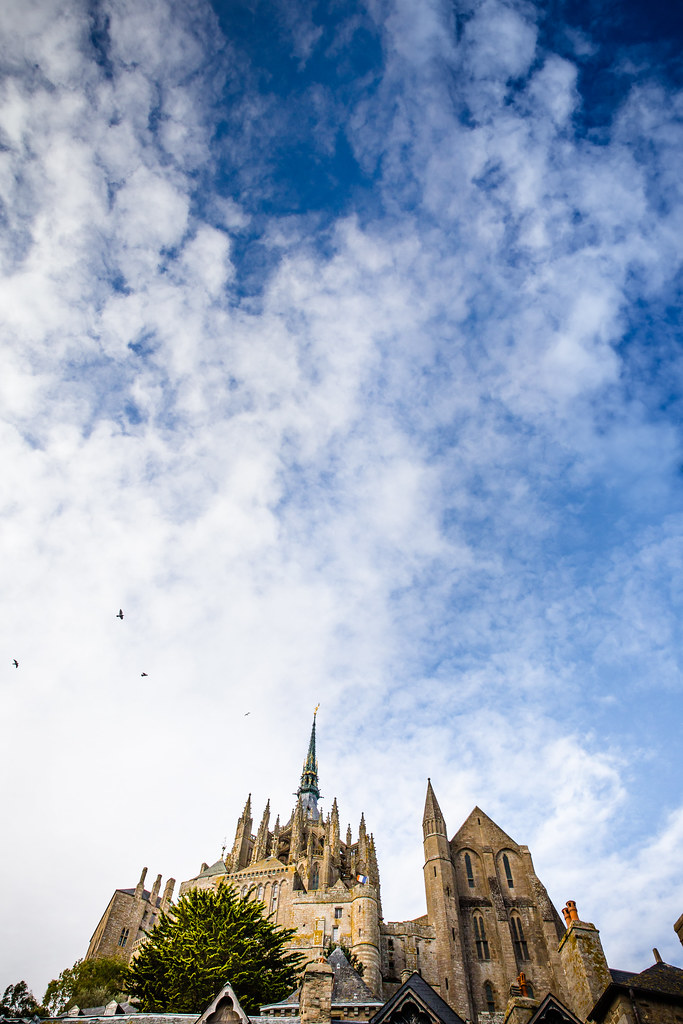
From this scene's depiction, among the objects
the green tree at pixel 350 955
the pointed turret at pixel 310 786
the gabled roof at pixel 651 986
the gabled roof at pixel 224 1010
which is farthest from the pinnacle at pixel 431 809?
the pointed turret at pixel 310 786

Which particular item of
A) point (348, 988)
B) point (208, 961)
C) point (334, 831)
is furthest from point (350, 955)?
point (208, 961)

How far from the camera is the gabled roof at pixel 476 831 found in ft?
136

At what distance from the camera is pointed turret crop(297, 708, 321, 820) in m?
74.4

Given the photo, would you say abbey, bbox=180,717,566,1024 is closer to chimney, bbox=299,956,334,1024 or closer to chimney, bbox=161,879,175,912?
chimney, bbox=161,879,175,912

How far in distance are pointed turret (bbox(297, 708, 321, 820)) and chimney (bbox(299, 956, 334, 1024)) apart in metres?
62.2

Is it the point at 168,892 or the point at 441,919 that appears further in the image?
the point at 168,892

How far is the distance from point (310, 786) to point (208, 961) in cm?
6067

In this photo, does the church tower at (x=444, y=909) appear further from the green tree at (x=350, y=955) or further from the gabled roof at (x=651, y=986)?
the gabled roof at (x=651, y=986)

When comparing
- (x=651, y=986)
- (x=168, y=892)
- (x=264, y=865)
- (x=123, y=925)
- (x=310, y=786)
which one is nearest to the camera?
(x=651, y=986)

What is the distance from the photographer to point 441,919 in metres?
37.0

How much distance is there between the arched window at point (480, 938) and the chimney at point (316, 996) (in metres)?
29.1

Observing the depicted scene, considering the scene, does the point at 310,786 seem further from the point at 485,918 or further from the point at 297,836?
the point at 485,918

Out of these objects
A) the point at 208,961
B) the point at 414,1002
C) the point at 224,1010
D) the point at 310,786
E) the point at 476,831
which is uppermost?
the point at 310,786

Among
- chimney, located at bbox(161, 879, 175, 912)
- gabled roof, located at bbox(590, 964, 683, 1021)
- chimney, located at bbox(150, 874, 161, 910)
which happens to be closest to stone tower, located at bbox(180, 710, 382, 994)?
chimney, located at bbox(161, 879, 175, 912)
